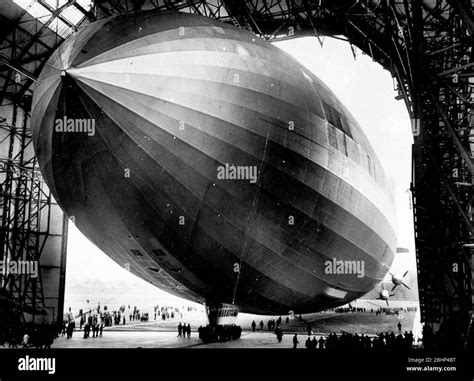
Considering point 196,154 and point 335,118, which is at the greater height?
point 335,118

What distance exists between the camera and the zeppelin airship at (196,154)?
668 cm

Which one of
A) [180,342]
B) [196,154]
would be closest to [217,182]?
[196,154]

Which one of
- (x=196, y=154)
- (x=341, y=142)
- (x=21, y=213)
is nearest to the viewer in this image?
(x=196, y=154)

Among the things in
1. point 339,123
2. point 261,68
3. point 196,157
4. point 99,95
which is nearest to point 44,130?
point 99,95

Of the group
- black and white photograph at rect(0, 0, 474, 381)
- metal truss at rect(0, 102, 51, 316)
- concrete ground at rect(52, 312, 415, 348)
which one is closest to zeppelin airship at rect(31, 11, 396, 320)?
black and white photograph at rect(0, 0, 474, 381)

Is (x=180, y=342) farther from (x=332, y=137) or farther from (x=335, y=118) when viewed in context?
(x=335, y=118)

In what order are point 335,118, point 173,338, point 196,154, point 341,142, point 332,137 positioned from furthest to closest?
point 173,338 → point 335,118 → point 341,142 → point 332,137 → point 196,154

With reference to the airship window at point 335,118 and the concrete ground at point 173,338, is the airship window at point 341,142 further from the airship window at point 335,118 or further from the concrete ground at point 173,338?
the concrete ground at point 173,338

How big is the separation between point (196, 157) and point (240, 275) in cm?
262

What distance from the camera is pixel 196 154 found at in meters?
6.99

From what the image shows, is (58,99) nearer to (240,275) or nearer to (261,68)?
(261,68)

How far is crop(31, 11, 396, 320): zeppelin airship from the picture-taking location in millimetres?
6684

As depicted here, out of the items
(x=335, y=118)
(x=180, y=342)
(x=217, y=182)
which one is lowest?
(x=180, y=342)

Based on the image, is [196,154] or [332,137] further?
[332,137]
